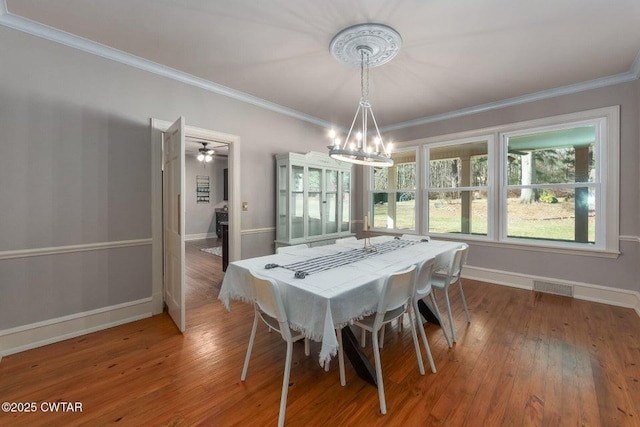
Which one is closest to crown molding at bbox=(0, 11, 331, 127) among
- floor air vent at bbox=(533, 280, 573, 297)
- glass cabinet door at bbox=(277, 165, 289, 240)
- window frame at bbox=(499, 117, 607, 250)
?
glass cabinet door at bbox=(277, 165, 289, 240)

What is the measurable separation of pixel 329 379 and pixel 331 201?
10.3 ft

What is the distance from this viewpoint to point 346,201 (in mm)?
5035

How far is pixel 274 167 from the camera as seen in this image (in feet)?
13.8

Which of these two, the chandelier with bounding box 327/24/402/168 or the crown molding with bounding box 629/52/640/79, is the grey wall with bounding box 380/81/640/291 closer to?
the crown molding with bounding box 629/52/640/79

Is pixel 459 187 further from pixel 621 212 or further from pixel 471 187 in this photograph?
pixel 621 212

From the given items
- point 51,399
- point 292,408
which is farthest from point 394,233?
point 51,399

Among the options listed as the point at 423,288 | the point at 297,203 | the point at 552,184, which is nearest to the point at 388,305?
the point at 423,288

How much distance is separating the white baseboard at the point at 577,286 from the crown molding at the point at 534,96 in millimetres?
2439

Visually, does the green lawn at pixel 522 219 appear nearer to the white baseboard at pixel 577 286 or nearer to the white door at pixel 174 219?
the white baseboard at pixel 577 286

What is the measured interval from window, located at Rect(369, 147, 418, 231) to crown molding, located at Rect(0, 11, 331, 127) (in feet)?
8.46

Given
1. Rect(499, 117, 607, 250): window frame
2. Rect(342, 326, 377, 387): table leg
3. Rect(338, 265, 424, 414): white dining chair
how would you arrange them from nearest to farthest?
Rect(338, 265, 424, 414): white dining chair < Rect(342, 326, 377, 387): table leg < Rect(499, 117, 607, 250): window frame

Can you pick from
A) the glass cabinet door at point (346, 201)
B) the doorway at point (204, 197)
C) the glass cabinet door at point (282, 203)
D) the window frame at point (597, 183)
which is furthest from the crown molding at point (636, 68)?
the doorway at point (204, 197)

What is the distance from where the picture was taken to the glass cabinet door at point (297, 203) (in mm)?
4129

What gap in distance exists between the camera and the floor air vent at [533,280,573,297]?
11.7 ft
